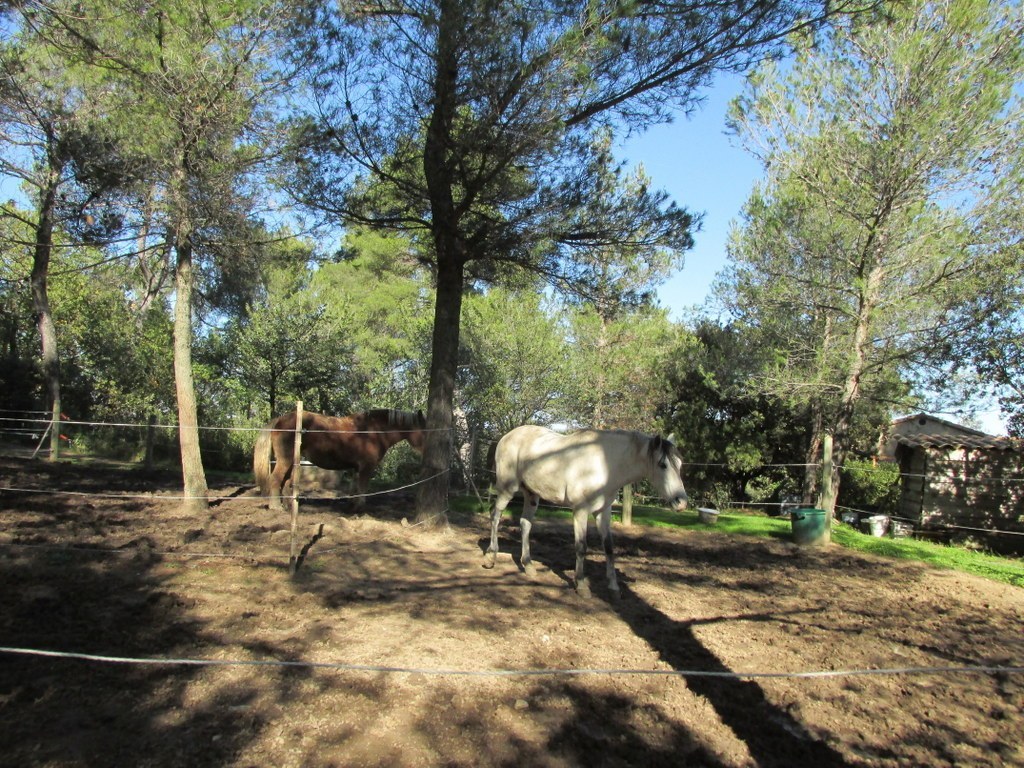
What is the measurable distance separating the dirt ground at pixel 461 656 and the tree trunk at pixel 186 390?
0.88m

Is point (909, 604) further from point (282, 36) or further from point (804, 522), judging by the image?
point (282, 36)

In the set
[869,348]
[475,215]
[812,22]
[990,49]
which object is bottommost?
[869,348]

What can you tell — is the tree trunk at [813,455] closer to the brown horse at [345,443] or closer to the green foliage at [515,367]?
the green foliage at [515,367]

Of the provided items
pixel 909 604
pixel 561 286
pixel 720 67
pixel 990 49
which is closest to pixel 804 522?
pixel 909 604

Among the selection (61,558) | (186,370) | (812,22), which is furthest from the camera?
(186,370)

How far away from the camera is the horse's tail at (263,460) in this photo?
8625 millimetres

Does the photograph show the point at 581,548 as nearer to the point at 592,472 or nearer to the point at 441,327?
the point at 592,472

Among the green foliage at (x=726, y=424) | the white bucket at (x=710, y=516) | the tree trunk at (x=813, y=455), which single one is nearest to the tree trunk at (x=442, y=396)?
the white bucket at (x=710, y=516)

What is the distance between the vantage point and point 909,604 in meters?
5.86

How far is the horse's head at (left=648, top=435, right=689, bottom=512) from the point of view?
557cm

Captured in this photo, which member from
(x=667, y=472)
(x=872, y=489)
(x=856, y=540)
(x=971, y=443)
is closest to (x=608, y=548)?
(x=667, y=472)

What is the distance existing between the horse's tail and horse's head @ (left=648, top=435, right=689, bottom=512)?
5.33 m

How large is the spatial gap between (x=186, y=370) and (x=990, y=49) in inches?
493

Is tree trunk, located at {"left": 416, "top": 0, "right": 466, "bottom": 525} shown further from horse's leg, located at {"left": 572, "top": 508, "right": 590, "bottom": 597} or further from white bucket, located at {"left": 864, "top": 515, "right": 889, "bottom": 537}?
white bucket, located at {"left": 864, "top": 515, "right": 889, "bottom": 537}
